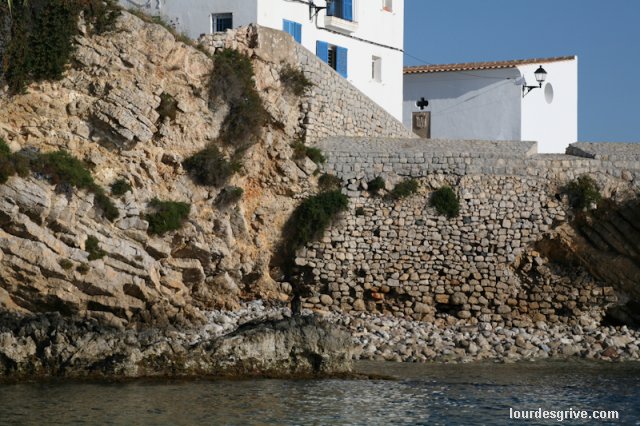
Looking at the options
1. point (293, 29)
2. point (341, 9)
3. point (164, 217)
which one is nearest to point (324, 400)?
point (164, 217)

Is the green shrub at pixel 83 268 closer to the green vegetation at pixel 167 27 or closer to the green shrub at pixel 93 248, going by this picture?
the green shrub at pixel 93 248

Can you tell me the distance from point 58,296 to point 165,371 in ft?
12.7

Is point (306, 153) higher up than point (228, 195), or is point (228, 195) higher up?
point (306, 153)

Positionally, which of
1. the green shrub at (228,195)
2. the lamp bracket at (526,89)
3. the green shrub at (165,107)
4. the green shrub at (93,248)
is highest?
the lamp bracket at (526,89)

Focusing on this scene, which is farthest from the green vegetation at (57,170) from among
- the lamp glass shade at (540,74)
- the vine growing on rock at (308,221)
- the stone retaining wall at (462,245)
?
the lamp glass shade at (540,74)

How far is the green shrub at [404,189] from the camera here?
3091 cm

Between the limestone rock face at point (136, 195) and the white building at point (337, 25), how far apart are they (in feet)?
8.22

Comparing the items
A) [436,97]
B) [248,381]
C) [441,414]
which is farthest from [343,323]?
[436,97]

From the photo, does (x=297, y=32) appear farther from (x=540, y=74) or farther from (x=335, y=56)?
(x=540, y=74)

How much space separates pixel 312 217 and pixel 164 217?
426 centimetres

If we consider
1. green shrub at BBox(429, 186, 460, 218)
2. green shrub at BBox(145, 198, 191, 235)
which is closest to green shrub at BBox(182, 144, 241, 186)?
green shrub at BBox(145, 198, 191, 235)

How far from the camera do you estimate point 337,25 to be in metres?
35.2

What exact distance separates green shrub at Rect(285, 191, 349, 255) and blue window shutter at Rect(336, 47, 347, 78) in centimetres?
600

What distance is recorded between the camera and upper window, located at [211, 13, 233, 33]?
32594mm
